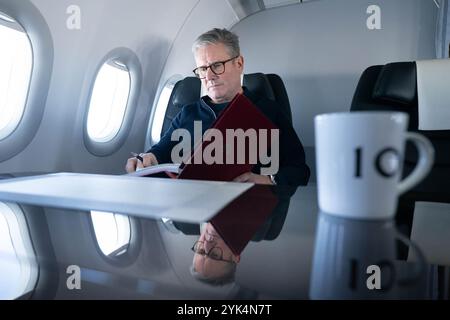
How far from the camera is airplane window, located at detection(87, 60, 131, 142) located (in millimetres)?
1726

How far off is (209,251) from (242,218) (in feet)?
0.36

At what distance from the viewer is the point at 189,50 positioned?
2.26 meters

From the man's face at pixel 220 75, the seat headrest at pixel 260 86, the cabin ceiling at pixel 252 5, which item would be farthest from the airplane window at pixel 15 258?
the cabin ceiling at pixel 252 5

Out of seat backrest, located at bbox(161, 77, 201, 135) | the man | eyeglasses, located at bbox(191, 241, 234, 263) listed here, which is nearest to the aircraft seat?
the man

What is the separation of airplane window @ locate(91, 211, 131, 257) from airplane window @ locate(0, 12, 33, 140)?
967 mm

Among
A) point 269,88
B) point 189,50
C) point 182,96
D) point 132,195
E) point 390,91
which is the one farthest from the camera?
point 189,50

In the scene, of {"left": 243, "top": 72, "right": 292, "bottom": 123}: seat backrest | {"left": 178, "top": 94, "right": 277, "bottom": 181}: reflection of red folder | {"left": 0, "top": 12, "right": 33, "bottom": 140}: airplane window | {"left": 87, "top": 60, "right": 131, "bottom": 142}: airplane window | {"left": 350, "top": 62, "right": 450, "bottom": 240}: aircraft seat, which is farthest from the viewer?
{"left": 87, "top": 60, "right": 131, "bottom": 142}: airplane window

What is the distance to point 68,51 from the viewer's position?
131cm

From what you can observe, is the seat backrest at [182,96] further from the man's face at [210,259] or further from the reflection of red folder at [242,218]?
the man's face at [210,259]

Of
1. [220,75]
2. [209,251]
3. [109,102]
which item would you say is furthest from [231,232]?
[109,102]

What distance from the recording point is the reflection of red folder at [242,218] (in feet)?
1.08

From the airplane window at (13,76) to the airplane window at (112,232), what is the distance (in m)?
0.97

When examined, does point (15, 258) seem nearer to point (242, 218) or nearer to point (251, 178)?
point (242, 218)

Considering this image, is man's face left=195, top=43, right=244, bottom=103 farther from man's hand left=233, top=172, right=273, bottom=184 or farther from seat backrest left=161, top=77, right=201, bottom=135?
seat backrest left=161, top=77, right=201, bottom=135
